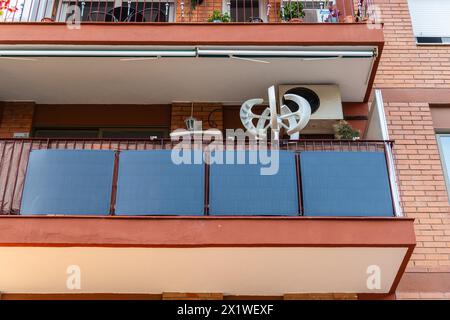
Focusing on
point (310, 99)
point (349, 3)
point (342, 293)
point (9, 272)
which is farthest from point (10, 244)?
point (349, 3)

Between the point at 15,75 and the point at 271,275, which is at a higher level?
the point at 15,75

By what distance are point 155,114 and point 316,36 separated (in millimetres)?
2741

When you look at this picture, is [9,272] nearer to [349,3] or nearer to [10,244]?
[10,244]

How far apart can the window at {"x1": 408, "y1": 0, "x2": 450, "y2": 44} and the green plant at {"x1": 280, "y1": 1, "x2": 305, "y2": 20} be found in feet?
6.84

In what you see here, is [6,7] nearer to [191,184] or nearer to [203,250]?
[191,184]

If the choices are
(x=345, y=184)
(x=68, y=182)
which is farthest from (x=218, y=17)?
(x=68, y=182)

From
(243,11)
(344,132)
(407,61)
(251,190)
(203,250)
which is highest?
(243,11)

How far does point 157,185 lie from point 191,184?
382mm

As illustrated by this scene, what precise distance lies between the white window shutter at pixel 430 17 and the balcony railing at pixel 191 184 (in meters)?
3.84

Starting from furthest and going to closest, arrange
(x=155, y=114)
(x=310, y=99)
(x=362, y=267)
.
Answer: (x=155, y=114)
(x=310, y=99)
(x=362, y=267)

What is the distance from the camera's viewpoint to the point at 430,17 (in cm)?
993

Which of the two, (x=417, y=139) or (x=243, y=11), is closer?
(x=417, y=139)

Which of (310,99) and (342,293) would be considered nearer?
(342,293)
